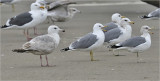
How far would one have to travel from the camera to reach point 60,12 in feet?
62.1

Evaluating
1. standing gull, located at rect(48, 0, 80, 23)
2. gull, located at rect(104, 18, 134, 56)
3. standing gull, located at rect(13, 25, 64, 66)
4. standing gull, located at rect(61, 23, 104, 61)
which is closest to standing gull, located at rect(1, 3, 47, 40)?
standing gull, located at rect(48, 0, 80, 23)

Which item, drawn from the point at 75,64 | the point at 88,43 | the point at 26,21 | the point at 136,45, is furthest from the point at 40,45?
the point at 26,21

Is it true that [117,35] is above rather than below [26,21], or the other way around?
above

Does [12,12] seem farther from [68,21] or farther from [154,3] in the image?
[154,3]

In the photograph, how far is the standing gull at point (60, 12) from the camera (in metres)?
18.6

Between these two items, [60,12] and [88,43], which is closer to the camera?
[88,43]

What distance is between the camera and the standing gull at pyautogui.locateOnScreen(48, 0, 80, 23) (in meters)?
18.6

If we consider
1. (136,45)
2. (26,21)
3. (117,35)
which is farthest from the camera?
(26,21)

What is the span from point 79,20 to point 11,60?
8.54 metres

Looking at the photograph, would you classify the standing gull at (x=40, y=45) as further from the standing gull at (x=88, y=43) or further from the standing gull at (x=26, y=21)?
the standing gull at (x=26, y=21)

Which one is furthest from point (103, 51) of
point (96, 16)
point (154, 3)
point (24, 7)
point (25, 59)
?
point (24, 7)

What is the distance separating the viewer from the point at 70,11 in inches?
735

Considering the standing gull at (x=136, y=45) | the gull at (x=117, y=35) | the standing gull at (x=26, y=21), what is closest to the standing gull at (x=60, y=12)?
the standing gull at (x=26, y=21)

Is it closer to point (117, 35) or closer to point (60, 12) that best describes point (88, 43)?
point (117, 35)
